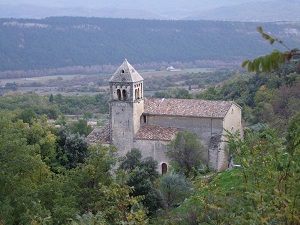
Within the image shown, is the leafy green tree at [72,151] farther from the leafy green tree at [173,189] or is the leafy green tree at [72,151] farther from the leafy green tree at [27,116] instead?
the leafy green tree at [173,189]

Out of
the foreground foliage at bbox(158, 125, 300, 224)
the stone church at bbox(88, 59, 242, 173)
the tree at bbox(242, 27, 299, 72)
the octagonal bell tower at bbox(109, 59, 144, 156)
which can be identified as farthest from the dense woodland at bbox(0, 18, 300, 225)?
the octagonal bell tower at bbox(109, 59, 144, 156)

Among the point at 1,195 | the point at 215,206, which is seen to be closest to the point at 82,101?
the point at 1,195

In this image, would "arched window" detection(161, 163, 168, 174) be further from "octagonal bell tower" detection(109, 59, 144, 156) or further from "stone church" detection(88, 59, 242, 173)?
"octagonal bell tower" detection(109, 59, 144, 156)

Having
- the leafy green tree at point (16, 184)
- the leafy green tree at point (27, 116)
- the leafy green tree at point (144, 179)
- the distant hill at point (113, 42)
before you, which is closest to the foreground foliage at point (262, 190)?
the leafy green tree at point (16, 184)

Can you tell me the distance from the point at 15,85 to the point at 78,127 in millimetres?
66048

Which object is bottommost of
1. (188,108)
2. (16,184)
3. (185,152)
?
(185,152)

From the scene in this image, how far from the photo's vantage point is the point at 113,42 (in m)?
120

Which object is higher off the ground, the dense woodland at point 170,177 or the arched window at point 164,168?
the dense woodland at point 170,177

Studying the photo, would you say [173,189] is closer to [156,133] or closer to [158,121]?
[156,133]

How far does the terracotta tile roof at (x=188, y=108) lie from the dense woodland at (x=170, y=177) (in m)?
1.98

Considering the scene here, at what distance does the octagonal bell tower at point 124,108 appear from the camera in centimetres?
3431

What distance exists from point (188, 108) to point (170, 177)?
8.33 meters

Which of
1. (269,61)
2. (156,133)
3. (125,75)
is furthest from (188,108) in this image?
(269,61)

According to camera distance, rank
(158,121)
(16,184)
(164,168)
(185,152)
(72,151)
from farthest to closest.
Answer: (72,151) < (158,121) < (164,168) < (185,152) < (16,184)
